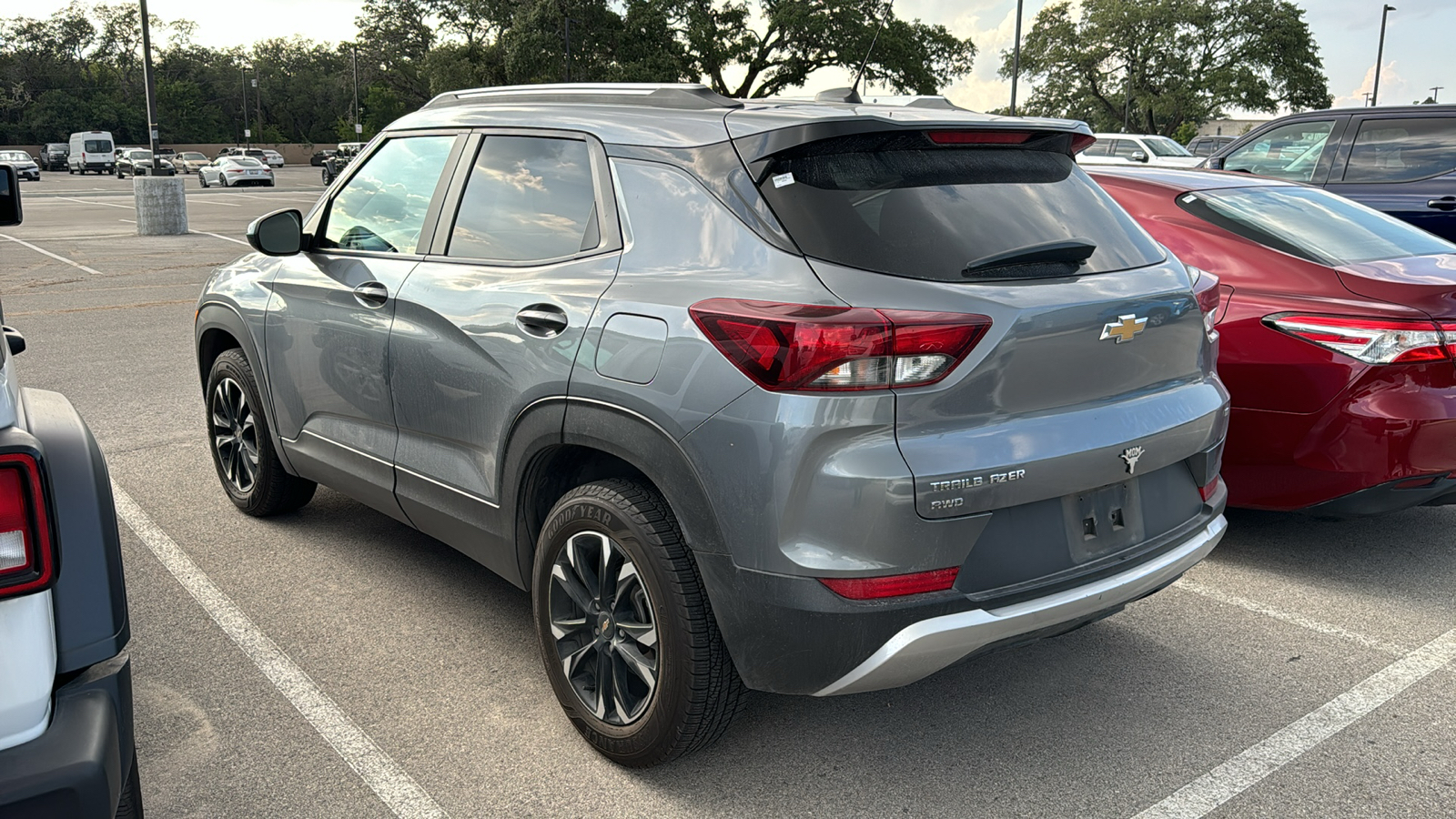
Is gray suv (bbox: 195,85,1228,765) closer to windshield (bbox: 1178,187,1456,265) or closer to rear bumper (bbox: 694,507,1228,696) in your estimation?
rear bumper (bbox: 694,507,1228,696)

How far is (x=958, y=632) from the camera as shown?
8.31 feet

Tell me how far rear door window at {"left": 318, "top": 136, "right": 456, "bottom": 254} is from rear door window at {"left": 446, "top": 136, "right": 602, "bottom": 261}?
0.26 m

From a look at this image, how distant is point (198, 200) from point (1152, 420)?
38344 millimetres

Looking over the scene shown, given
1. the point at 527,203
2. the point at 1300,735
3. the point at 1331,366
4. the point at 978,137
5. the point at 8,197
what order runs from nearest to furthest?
1. the point at 8,197
2. the point at 978,137
3. the point at 1300,735
4. the point at 527,203
5. the point at 1331,366

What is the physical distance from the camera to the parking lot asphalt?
9.41 feet

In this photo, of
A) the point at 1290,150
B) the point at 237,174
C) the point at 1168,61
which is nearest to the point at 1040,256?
the point at 1290,150

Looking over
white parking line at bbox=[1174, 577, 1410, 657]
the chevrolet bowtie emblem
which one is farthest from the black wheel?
white parking line at bbox=[1174, 577, 1410, 657]

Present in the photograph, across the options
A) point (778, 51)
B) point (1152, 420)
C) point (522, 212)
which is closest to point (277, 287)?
point (522, 212)

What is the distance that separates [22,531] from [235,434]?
130 inches

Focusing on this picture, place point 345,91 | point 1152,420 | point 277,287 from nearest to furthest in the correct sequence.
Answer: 1. point 1152,420
2. point 277,287
3. point 345,91

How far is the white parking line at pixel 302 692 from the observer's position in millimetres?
2842

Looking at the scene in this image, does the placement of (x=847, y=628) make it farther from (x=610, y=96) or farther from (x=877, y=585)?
(x=610, y=96)

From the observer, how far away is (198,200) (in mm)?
35719

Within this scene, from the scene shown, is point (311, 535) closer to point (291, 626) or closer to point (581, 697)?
point (291, 626)
